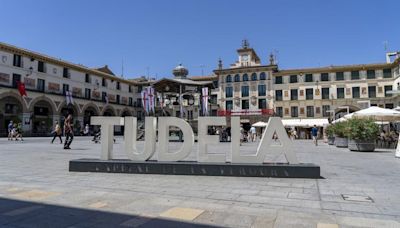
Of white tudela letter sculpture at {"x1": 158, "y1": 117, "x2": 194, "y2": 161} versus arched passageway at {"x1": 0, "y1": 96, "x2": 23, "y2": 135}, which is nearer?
white tudela letter sculpture at {"x1": 158, "y1": 117, "x2": 194, "y2": 161}

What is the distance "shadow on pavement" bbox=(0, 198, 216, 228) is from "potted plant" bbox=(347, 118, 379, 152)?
13.8 m

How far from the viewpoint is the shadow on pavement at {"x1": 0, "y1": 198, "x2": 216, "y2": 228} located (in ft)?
13.9

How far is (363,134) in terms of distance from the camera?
15.6 m

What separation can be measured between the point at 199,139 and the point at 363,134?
422 inches

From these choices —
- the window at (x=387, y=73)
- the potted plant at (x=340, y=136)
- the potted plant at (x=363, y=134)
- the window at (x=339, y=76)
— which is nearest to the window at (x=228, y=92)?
the window at (x=339, y=76)

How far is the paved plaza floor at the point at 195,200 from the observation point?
4.39 m

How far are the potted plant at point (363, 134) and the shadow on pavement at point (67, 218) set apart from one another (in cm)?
1378

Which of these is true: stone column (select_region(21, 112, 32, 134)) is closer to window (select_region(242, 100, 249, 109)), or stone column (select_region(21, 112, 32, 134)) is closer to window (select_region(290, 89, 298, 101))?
window (select_region(242, 100, 249, 109))

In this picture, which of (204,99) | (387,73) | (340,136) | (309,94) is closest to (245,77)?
(309,94)

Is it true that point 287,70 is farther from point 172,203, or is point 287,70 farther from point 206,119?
point 172,203

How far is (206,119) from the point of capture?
28.2 feet

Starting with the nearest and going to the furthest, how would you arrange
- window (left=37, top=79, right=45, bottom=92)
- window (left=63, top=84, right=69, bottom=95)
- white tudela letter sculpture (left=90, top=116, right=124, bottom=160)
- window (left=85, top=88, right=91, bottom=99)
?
white tudela letter sculpture (left=90, top=116, right=124, bottom=160) < window (left=37, top=79, right=45, bottom=92) < window (left=63, top=84, right=69, bottom=95) < window (left=85, top=88, right=91, bottom=99)

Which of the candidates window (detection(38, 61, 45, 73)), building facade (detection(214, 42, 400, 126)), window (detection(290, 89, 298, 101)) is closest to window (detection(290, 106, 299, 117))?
building facade (detection(214, 42, 400, 126))

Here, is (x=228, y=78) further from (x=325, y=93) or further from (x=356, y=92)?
(x=356, y=92)
